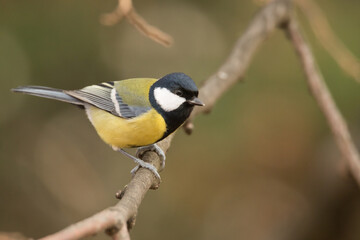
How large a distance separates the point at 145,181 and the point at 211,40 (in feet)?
10.3

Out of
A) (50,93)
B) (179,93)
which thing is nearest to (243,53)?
(179,93)

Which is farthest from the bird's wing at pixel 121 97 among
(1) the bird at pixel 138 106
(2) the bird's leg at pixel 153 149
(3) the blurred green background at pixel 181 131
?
(3) the blurred green background at pixel 181 131

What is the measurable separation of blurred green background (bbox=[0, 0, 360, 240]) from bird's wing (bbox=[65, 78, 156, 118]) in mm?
1884

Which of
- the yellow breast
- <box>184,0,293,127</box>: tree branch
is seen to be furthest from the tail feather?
<box>184,0,293,127</box>: tree branch

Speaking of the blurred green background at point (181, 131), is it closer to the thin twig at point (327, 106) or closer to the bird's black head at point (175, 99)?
the thin twig at point (327, 106)

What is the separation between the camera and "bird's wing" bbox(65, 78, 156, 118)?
2.03 m

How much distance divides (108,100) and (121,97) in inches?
2.3

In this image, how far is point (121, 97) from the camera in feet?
6.84

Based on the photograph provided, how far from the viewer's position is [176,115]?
6.44ft

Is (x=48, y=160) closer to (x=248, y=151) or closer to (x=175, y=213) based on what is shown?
(x=175, y=213)

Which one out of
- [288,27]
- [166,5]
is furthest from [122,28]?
[288,27]

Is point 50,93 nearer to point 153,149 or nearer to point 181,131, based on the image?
point 153,149

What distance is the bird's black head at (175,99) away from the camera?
1931 mm

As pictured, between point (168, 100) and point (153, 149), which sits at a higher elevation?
point (168, 100)
